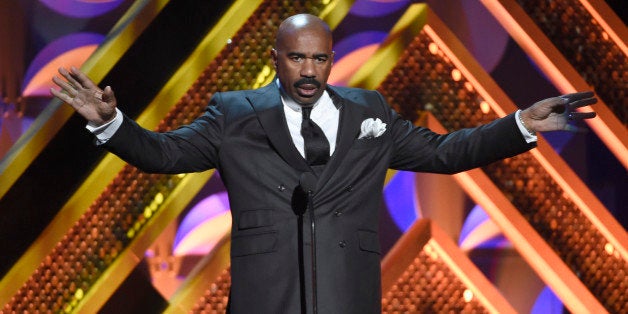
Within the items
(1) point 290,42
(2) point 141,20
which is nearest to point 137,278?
(2) point 141,20

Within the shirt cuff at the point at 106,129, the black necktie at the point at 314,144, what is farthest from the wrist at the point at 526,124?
the shirt cuff at the point at 106,129

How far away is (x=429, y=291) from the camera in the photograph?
126 inches

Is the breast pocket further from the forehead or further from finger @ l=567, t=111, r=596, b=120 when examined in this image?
finger @ l=567, t=111, r=596, b=120

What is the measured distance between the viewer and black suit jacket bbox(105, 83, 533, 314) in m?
1.94

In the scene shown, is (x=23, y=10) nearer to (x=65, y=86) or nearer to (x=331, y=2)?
(x=331, y=2)

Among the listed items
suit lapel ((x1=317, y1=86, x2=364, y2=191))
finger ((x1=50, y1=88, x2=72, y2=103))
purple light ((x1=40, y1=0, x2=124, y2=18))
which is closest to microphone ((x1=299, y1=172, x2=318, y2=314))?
suit lapel ((x1=317, y1=86, x2=364, y2=191))

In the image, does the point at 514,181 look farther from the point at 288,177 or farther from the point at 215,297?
the point at 288,177

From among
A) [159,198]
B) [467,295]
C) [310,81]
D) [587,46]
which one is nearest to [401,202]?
[467,295]

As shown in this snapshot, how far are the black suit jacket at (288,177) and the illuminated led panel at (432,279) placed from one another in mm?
1013

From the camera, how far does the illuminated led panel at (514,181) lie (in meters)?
3.20

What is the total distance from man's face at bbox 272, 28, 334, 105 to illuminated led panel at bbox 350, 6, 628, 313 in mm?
1104

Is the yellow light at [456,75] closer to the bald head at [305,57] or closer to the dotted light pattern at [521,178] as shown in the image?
the dotted light pattern at [521,178]

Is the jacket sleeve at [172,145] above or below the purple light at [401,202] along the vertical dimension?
above

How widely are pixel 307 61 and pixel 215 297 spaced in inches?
50.2
